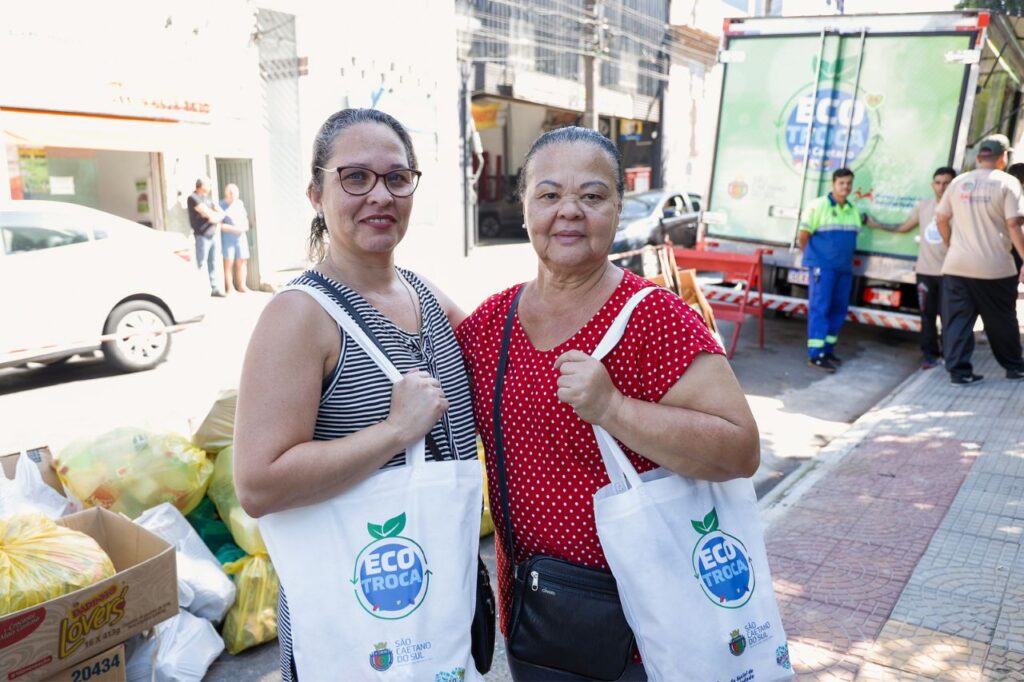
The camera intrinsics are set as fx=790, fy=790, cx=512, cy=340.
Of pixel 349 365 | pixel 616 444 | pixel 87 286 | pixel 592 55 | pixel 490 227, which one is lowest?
pixel 490 227

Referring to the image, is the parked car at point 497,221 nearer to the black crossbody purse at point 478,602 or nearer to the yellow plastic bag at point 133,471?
the yellow plastic bag at point 133,471

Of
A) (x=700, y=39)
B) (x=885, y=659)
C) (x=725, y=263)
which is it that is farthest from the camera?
(x=700, y=39)

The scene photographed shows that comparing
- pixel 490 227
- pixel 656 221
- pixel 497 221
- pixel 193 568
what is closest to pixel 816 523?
pixel 193 568

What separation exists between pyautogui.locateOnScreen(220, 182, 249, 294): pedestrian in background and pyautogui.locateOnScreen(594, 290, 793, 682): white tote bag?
12599 millimetres

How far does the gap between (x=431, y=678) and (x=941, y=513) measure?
3693 mm

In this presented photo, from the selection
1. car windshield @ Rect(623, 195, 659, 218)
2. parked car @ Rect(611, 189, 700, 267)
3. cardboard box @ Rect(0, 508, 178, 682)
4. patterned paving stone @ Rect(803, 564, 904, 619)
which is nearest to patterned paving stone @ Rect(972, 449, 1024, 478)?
patterned paving stone @ Rect(803, 564, 904, 619)

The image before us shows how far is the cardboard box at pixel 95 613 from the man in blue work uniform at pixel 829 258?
672 cm

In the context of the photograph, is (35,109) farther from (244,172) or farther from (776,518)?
(776,518)

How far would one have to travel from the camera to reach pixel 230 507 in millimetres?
3445

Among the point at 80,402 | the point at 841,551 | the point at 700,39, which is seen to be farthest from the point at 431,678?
the point at 700,39

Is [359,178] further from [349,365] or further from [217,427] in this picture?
[217,427]

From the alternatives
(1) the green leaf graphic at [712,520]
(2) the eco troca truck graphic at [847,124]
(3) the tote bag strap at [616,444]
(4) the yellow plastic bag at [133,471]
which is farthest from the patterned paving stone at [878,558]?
(2) the eco troca truck graphic at [847,124]

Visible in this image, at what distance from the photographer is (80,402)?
708cm

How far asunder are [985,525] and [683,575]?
11.0ft
